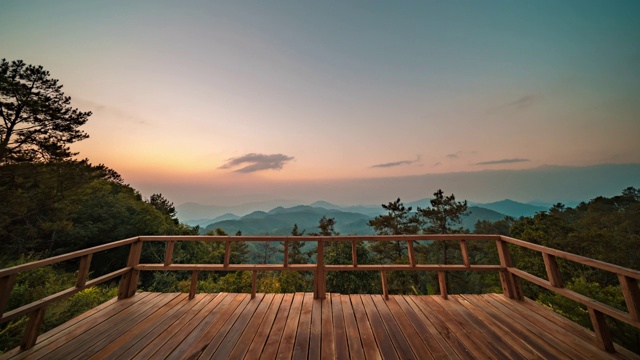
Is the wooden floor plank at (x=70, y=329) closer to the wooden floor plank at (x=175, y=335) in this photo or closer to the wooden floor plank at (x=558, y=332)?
the wooden floor plank at (x=175, y=335)

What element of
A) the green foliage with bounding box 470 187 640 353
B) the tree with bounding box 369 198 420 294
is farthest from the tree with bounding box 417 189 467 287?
the green foliage with bounding box 470 187 640 353

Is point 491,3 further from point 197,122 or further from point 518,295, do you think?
point 197,122

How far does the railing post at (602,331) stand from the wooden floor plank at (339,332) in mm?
2619

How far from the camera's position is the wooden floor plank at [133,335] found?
2084 millimetres

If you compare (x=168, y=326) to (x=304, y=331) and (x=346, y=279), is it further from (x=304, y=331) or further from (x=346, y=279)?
(x=346, y=279)

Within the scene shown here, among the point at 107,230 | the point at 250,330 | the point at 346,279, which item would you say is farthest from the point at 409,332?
the point at 107,230

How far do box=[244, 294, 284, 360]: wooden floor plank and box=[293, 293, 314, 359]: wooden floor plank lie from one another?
37 cm

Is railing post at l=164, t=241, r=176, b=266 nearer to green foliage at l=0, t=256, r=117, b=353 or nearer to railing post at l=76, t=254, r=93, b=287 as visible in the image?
railing post at l=76, t=254, r=93, b=287

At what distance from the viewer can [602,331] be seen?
212 centimetres

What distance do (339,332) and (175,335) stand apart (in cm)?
192

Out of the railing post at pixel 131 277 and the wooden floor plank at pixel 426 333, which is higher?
the railing post at pixel 131 277

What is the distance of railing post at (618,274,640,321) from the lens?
1.85 meters

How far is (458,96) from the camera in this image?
10.4 m

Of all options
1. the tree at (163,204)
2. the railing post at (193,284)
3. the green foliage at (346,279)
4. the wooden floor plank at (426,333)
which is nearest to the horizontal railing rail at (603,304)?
the wooden floor plank at (426,333)
